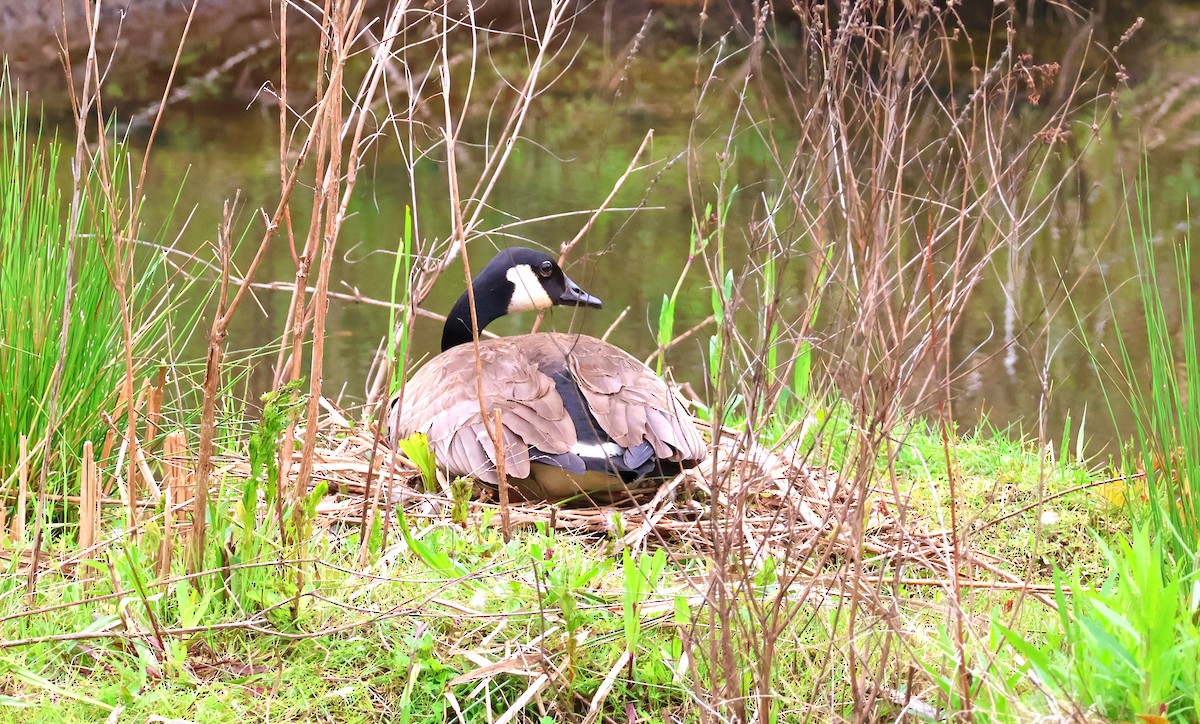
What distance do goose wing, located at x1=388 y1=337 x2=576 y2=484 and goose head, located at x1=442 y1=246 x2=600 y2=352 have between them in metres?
0.98

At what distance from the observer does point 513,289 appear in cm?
565

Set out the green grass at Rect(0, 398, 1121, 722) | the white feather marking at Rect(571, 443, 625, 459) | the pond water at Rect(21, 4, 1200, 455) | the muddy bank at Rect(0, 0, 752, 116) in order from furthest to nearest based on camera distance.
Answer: the muddy bank at Rect(0, 0, 752, 116), the pond water at Rect(21, 4, 1200, 455), the white feather marking at Rect(571, 443, 625, 459), the green grass at Rect(0, 398, 1121, 722)

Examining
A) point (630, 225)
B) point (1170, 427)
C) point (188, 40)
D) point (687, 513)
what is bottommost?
point (630, 225)

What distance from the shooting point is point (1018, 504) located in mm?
4141

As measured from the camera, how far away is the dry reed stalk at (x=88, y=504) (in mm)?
3102

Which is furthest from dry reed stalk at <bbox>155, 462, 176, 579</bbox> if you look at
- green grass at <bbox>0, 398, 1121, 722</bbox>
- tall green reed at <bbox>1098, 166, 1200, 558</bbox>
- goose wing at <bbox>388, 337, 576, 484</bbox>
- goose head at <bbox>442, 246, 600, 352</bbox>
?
goose head at <bbox>442, 246, 600, 352</bbox>

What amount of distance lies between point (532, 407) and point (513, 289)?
5.60 ft

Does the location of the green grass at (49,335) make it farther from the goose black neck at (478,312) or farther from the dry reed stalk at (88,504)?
the goose black neck at (478,312)

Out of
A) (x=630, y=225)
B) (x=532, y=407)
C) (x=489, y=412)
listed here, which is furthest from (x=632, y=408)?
(x=630, y=225)

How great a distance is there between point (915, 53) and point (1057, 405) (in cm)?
594

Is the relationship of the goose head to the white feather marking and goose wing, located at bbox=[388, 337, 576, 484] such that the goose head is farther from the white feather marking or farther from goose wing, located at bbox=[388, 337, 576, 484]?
the white feather marking

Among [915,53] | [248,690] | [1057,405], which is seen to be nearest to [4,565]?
[248,690]

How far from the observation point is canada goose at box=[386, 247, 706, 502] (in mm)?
3889

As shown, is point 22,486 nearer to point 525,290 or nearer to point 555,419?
point 555,419
